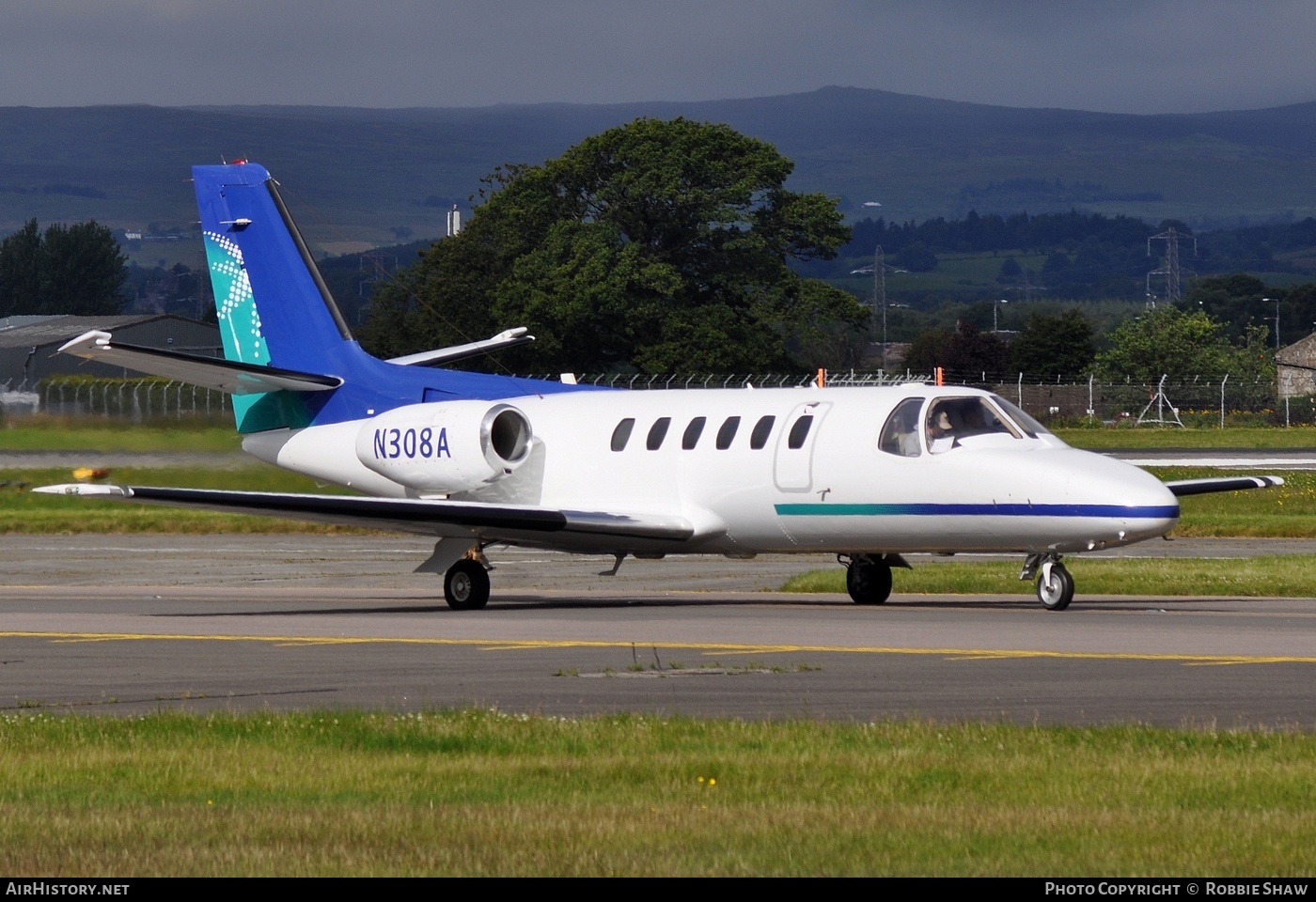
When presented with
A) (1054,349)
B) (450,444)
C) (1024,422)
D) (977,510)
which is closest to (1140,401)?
(1054,349)

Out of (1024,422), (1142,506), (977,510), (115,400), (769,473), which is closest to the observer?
(1142,506)

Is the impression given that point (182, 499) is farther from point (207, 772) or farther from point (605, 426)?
point (207, 772)

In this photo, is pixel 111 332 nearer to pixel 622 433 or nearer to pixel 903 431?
pixel 622 433

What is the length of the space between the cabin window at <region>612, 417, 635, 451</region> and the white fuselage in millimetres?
51

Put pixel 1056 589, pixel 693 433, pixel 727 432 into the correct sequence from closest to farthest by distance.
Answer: pixel 1056 589 → pixel 727 432 → pixel 693 433

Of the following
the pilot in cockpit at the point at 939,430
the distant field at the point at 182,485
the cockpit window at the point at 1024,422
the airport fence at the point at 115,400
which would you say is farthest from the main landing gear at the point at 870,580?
the airport fence at the point at 115,400

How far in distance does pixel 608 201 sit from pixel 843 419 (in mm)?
72552

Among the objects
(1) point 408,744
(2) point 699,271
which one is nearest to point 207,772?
(1) point 408,744

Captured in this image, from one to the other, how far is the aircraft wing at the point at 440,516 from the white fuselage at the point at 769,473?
10.0 inches

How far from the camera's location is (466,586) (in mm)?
25953

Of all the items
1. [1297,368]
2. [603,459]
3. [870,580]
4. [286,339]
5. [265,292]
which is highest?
[1297,368]

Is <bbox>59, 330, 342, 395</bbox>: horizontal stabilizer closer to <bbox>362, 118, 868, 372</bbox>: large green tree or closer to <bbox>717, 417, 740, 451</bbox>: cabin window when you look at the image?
<bbox>717, 417, 740, 451</bbox>: cabin window

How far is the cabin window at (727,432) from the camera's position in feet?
82.7

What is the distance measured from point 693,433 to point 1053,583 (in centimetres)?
529
